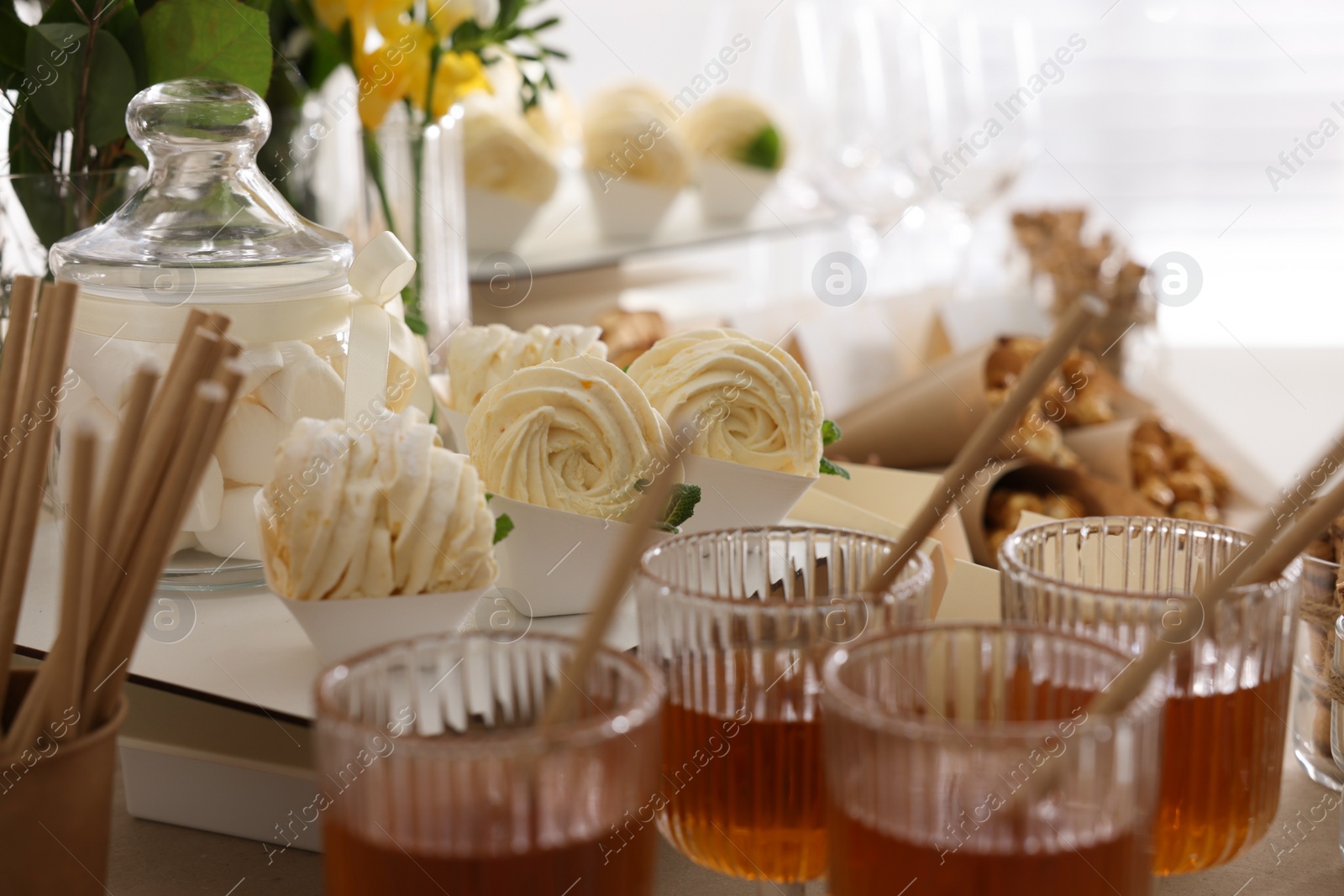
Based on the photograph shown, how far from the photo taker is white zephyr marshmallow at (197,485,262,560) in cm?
60

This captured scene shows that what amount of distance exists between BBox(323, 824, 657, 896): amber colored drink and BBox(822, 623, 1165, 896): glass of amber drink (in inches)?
2.7

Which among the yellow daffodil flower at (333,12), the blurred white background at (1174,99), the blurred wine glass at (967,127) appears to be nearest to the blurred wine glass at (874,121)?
the blurred wine glass at (967,127)

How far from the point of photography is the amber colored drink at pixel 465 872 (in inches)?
12.7

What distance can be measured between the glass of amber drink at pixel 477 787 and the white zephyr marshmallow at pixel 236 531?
28cm

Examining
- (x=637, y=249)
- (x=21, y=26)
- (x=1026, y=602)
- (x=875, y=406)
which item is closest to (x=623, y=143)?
(x=637, y=249)

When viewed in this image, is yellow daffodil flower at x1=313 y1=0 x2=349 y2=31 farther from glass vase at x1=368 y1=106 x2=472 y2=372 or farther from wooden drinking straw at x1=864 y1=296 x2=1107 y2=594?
wooden drinking straw at x1=864 y1=296 x2=1107 y2=594

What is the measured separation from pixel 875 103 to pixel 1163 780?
126 cm

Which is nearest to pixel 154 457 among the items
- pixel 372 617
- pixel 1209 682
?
pixel 372 617

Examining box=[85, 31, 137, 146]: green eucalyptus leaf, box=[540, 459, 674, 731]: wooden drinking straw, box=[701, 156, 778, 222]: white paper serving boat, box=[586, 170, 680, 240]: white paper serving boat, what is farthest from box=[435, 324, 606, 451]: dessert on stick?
box=[701, 156, 778, 222]: white paper serving boat

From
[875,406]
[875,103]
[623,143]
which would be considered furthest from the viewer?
[623,143]

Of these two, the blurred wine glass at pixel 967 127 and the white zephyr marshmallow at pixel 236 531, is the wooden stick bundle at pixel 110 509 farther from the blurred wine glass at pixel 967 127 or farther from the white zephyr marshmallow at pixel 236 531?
the blurred wine glass at pixel 967 127

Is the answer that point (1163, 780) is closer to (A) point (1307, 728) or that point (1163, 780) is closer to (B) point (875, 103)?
(A) point (1307, 728)

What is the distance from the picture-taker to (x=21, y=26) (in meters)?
0.68

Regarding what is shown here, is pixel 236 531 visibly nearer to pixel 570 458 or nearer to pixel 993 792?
pixel 570 458
